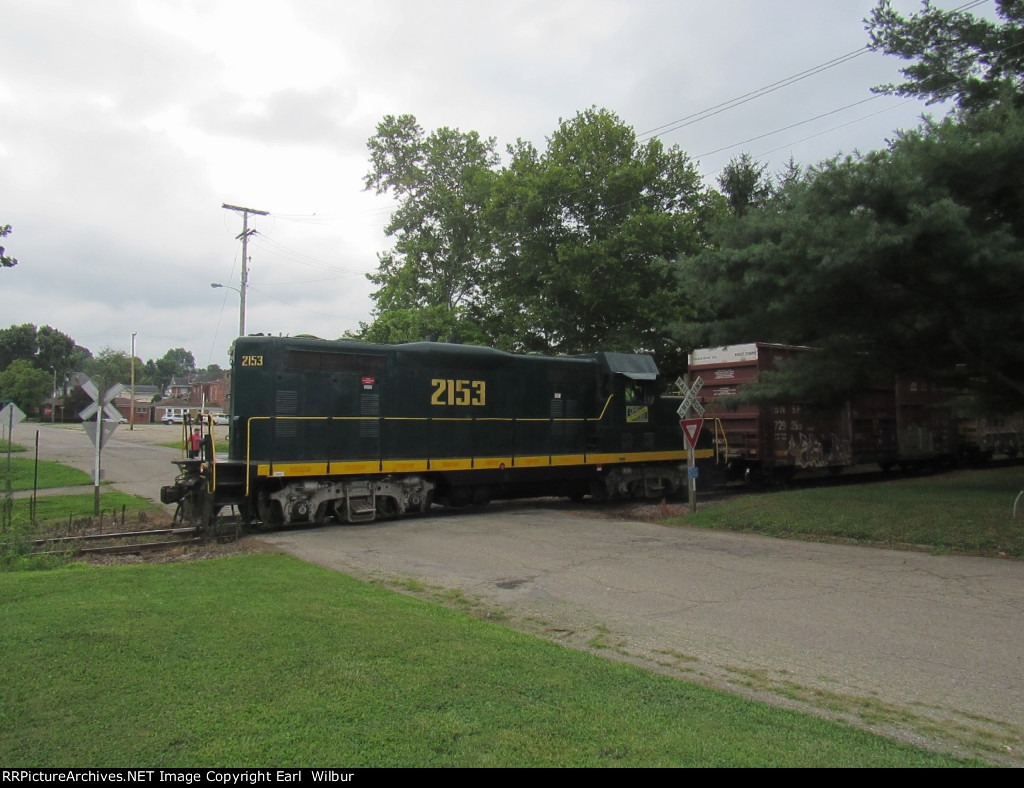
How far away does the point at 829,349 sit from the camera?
14.0m

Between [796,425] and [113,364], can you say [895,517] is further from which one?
[113,364]

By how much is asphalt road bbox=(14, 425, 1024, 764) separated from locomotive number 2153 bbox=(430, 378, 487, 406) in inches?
119

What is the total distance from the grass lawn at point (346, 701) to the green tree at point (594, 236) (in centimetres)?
2179

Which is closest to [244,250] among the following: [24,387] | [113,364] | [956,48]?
[956,48]

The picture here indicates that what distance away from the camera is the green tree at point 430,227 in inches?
1300

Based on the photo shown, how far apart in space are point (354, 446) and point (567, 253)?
14508 millimetres

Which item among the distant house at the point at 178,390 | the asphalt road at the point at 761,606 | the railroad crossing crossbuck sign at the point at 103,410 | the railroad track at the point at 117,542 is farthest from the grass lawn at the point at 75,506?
the distant house at the point at 178,390

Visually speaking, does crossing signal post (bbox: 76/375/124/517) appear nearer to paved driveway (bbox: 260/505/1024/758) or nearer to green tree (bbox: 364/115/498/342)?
paved driveway (bbox: 260/505/1024/758)

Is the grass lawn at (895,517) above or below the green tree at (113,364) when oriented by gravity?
below

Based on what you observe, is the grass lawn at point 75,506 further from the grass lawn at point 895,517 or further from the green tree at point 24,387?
the green tree at point 24,387

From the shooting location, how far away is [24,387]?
292 feet

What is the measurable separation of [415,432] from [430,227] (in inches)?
944

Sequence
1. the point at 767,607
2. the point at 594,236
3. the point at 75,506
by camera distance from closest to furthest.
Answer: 1. the point at 767,607
2. the point at 75,506
3. the point at 594,236

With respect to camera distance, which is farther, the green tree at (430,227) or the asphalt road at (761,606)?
the green tree at (430,227)
